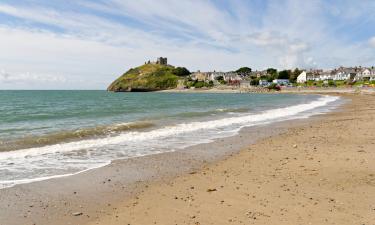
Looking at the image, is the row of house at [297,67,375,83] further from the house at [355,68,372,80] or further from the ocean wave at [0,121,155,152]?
the ocean wave at [0,121,155,152]

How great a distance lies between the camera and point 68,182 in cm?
976

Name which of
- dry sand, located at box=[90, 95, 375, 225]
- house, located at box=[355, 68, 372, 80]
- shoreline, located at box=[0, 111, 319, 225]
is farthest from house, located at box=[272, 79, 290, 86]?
shoreline, located at box=[0, 111, 319, 225]

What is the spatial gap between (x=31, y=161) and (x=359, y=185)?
1073 cm

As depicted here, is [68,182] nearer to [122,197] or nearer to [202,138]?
[122,197]

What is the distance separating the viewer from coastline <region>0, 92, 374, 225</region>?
717 centimetres

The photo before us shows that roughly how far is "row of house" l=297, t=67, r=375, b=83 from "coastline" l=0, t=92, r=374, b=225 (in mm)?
168311

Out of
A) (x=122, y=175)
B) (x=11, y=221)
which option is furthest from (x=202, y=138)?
(x=11, y=221)

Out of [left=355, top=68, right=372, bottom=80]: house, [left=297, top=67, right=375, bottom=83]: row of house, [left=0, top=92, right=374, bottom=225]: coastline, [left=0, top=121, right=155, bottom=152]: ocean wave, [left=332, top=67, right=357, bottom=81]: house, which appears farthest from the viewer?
[left=332, top=67, right=357, bottom=81]: house

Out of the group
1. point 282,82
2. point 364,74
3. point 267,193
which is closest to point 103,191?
point 267,193

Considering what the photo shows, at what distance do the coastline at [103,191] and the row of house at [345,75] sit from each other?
168311 mm

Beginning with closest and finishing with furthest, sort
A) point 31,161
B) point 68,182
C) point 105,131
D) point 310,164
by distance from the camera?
point 68,182, point 310,164, point 31,161, point 105,131

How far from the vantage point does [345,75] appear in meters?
182

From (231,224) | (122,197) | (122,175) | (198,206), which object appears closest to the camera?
(231,224)

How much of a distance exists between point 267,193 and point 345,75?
630 feet
